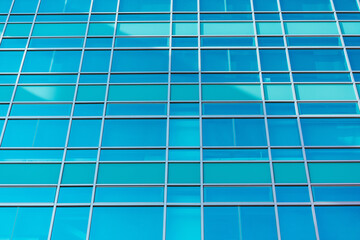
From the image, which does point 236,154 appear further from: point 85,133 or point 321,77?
point 85,133

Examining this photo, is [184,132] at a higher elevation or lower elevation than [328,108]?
lower

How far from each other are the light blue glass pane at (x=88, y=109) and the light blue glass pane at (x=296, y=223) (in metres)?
7.07

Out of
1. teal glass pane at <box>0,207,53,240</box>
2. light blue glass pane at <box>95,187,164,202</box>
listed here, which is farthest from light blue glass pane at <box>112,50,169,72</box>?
teal glass pane at <box>0,207,53,240</box>

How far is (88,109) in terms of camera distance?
15.9 m

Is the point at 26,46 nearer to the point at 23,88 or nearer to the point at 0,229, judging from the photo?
the point at 23,88

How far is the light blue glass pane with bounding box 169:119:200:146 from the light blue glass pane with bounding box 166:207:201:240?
239 cm

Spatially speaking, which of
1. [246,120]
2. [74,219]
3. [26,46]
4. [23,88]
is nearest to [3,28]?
[26,46]

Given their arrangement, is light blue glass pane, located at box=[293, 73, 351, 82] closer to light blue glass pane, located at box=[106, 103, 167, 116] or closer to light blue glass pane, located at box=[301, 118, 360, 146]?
light blue glass pane, located at box=[301, 118, 360, 146]

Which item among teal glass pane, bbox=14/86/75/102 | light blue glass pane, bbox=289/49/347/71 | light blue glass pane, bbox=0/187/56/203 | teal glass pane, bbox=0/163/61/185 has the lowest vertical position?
light blue glass pane, bbox=0/187/56/203

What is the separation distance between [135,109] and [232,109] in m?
3.49

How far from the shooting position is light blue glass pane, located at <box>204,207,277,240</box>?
12859mm

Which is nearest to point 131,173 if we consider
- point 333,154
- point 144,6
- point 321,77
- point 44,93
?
point 44,93

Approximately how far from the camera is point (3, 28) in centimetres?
1848

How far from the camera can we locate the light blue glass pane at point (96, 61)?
1703cm
